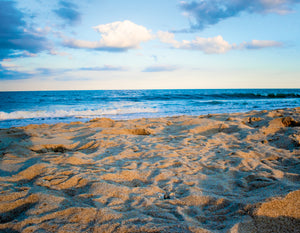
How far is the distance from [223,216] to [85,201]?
125 centimetres

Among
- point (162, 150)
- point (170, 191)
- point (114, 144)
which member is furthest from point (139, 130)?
point (170, 191)

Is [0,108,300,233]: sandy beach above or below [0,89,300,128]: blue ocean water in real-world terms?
below

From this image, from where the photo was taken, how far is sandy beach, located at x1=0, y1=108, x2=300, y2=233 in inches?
60.1

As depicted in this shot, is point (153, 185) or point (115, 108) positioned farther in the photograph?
point (115, 108)

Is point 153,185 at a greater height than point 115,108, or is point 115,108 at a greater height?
point 115,108

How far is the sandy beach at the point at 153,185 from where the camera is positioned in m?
1.53

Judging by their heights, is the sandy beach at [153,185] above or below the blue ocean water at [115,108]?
below

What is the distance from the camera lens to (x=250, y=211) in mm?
1620

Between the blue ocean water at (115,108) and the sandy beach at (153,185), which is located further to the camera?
the blue ocean water at (115,108)

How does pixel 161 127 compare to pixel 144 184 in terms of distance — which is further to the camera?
pixel 161 127

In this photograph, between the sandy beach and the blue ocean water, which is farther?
the blue ocean water

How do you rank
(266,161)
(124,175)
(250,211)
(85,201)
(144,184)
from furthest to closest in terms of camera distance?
(266,161) < (124,175) < (144,184) < (85,201) < (250,211)

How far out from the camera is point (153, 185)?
229 cm

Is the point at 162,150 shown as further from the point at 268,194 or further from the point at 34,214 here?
the point at 34,214
